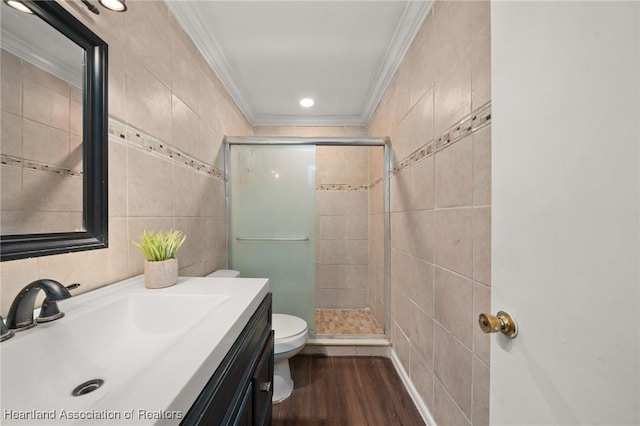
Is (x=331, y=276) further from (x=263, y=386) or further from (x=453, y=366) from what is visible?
(x=263, y=386)

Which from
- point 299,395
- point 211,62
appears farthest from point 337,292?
point 211,62

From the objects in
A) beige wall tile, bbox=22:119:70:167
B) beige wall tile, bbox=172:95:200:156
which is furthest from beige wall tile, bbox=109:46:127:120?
beige wall tile, bbox=172:95:200:156

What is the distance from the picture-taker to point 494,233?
0.57 meters

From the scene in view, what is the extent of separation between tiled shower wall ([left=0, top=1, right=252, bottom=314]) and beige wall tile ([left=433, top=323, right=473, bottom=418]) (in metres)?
1.36

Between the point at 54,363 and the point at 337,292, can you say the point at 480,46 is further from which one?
the point at 337,292

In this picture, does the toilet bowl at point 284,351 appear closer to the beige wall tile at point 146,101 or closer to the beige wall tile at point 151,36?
the beige wall tile at point 146,101

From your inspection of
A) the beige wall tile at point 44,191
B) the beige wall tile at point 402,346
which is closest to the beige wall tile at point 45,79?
the beige wall tile at point 44,191

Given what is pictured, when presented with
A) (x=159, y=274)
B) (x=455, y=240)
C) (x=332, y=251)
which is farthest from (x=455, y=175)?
(x=332, y=251)

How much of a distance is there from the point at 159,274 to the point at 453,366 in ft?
4.07

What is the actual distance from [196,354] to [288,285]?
5.37ft

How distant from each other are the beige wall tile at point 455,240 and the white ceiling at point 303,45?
1.09 meters

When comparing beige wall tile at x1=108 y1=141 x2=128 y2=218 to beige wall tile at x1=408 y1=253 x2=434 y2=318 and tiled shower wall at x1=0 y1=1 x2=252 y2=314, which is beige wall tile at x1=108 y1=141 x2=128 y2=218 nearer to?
tiled shower wall at x1=0 y1=1 x2=252 y2=314

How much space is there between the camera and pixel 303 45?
5.56 ft

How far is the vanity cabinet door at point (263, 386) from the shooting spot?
0.79 m
